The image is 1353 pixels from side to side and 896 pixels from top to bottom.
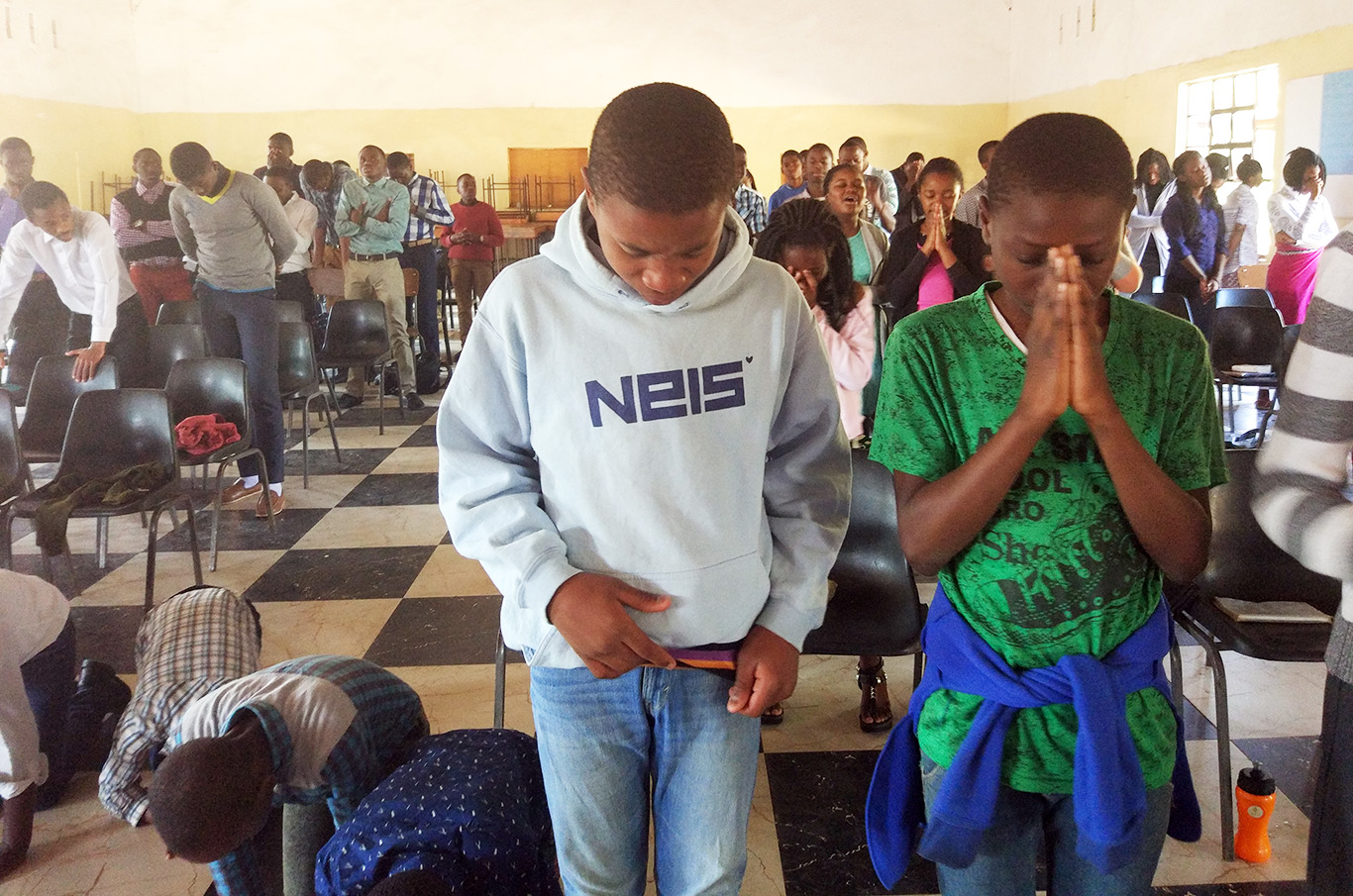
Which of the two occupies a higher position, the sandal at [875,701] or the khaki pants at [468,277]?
the khaki pants at [468,277]

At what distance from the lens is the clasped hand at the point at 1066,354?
912mm

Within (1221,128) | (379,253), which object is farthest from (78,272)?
(1221,128)

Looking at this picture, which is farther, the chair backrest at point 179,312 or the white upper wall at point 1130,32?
the white upper wall at point 1130,32

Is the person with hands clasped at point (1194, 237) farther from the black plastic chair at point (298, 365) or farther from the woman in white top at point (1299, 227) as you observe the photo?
the black plastic chair at point (298, 365)

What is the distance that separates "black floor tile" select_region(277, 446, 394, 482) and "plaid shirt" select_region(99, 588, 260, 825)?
8.44 ft

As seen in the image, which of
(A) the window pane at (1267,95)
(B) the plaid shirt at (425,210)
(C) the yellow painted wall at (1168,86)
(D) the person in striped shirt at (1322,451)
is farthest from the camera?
(B) the plaid shirt at (425,210)

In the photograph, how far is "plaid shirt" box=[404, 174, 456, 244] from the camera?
7.33m

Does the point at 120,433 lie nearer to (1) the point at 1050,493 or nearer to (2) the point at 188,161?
(2) the point at 188,161

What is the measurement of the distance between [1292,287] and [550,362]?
629cm

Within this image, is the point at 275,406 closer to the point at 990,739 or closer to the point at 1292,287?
the point at 990,739

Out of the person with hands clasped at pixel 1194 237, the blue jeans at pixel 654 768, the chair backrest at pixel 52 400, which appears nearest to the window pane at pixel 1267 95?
the person with hands clasped at pixel 1194 237

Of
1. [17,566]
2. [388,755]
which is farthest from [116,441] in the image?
[388,755]

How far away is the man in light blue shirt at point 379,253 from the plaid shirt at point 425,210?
72 centimetres

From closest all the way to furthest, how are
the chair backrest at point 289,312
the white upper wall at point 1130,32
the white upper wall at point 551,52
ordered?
the chair backrest at point 289,312
the white upper wall at point 1130,32
the white upper wall at point 551,52
